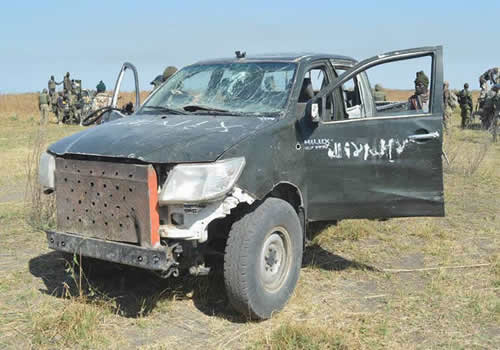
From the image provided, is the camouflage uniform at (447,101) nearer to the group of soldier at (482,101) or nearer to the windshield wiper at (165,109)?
the group of soldier at (482,101)

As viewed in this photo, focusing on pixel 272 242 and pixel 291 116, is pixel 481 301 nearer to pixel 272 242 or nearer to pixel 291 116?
pixel 272 242

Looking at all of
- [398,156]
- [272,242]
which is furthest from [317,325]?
[398,156]

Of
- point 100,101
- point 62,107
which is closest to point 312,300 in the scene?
point 100,101

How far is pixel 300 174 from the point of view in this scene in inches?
189

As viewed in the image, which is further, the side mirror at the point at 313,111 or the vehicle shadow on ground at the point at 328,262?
the vehicle shadow on ground at the point at 328,262

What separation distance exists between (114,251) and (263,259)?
107 cm

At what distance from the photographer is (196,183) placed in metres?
3.88

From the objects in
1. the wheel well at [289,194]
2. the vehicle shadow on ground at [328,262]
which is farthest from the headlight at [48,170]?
the vehicle shadow on ground at [328,262]

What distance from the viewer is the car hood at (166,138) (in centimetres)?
395

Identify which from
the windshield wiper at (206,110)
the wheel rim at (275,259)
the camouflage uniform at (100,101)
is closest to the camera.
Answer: the wheel rim at (275,259)

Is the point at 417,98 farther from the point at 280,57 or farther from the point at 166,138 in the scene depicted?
the point at 166,138

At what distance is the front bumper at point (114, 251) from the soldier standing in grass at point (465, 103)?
18.3 metres

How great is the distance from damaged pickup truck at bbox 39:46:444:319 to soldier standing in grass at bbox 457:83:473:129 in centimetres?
1607

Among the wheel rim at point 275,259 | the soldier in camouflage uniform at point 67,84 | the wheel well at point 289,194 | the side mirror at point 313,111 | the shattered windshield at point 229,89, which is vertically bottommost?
the wheel rim at point 275,259
